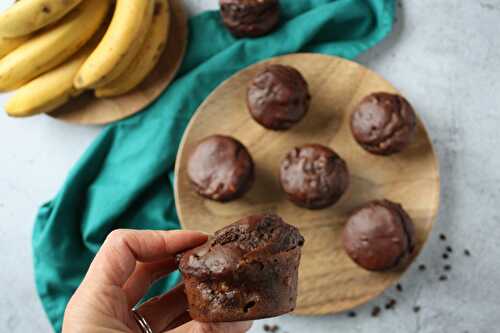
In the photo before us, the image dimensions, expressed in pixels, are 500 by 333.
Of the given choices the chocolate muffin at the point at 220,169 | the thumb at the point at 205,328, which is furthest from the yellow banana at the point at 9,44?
the thumb at the point at 205,328

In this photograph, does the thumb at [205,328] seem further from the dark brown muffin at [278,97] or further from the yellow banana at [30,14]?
the yellow banana at [30,14]

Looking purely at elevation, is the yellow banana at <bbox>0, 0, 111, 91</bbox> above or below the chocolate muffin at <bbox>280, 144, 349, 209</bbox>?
above

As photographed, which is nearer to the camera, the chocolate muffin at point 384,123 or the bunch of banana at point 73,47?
the bunch of banana at point 73,47

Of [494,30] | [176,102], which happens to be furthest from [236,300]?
[494,30]

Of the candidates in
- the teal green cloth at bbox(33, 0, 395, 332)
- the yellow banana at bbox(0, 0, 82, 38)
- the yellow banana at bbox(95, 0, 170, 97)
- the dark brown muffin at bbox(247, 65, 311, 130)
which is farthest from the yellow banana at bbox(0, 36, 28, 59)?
the dark brown muffin at bbox(247, 65, 311, 130)

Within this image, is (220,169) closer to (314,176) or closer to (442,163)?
(314,176)

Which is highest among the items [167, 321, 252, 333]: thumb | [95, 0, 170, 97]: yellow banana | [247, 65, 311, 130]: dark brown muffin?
[95, 0, 170, 97]: yellow banana

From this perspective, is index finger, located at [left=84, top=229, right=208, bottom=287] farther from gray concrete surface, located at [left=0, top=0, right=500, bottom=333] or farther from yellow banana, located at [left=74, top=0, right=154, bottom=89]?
gray concrete surface, located at [left=0, top=0, right=500, bottom=333]

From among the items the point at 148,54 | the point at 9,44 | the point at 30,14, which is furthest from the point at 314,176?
the point at 9,44
